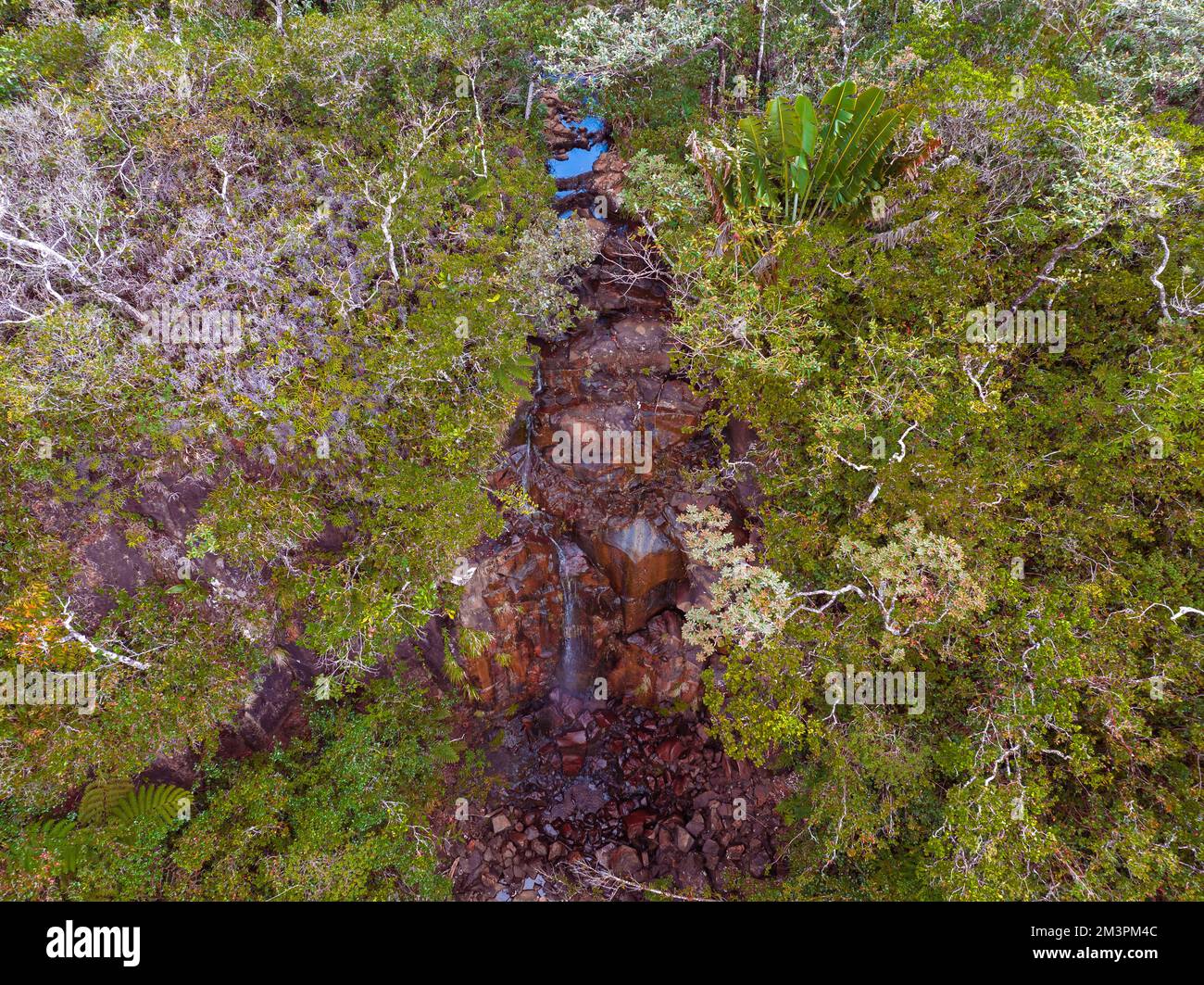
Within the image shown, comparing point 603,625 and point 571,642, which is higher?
point 603,625

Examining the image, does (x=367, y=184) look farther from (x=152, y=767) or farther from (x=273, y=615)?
(x=152, y=767)

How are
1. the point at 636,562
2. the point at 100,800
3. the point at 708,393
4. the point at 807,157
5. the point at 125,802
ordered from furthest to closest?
the point at 636,562 < the point at 708,393 < the point at 125,802 < the point at 100,800 < the point at 807,157

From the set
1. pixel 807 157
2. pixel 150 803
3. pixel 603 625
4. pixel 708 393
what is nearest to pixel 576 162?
pixel 807 157

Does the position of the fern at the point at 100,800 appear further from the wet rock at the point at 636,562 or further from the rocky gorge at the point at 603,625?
the wet rock at the point at 636,562

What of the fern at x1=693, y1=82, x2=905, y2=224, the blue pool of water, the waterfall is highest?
the blue pool of water

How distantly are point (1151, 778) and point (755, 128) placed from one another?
1314 centimetres

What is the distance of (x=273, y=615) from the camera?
36.2 feet

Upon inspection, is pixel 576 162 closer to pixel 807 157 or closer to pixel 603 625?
pixel 807 157

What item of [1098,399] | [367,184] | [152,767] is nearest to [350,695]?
[152,767]

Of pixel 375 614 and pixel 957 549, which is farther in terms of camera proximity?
pixel 375 614

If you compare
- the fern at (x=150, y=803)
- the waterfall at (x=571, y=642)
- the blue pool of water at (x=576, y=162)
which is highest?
the blue pool of water at (x=576, y=162)

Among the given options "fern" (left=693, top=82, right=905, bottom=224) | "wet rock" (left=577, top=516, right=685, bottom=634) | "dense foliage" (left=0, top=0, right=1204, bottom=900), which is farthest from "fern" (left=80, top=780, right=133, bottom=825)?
"fern" (left=693, top=82, right=905, bottom=224)

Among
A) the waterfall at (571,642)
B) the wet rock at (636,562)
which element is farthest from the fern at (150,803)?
the wet rock at (636,562)

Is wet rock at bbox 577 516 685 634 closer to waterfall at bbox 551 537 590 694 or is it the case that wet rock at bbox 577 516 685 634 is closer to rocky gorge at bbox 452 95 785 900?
rocky gorge at bbox 452 95 785 900
